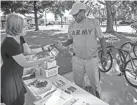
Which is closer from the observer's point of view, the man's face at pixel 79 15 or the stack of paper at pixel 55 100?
the stack of paper at pixel 55 100

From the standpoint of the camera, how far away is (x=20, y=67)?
1.86 m

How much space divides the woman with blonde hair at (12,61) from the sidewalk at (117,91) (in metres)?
2.14

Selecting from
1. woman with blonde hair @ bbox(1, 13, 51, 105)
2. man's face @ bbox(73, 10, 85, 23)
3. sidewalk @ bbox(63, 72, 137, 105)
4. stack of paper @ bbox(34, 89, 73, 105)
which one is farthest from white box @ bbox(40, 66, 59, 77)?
sidewalk @ bbox(63, 72, 137, 105)

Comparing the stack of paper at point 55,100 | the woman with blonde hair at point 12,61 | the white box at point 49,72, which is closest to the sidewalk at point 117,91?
the white box at point 49,72

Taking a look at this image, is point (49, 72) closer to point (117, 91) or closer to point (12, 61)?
point (12, 61)

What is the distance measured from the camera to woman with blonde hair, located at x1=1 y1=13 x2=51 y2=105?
5.61 ft

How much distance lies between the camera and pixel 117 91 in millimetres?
3822

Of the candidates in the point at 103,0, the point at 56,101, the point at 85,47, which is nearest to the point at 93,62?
the point at 85,47

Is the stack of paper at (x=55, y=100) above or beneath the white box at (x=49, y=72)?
Result: beneath

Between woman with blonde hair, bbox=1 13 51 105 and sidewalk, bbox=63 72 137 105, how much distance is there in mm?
2144

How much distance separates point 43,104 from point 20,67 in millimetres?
491

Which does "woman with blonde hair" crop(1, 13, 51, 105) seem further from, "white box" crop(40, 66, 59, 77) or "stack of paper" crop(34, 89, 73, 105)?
"white box" crop(40, 66, 59, 77)

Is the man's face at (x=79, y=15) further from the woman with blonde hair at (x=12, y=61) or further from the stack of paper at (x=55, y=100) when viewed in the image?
the stack of paper at (x=55, y=100)

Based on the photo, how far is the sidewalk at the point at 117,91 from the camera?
3371mm
